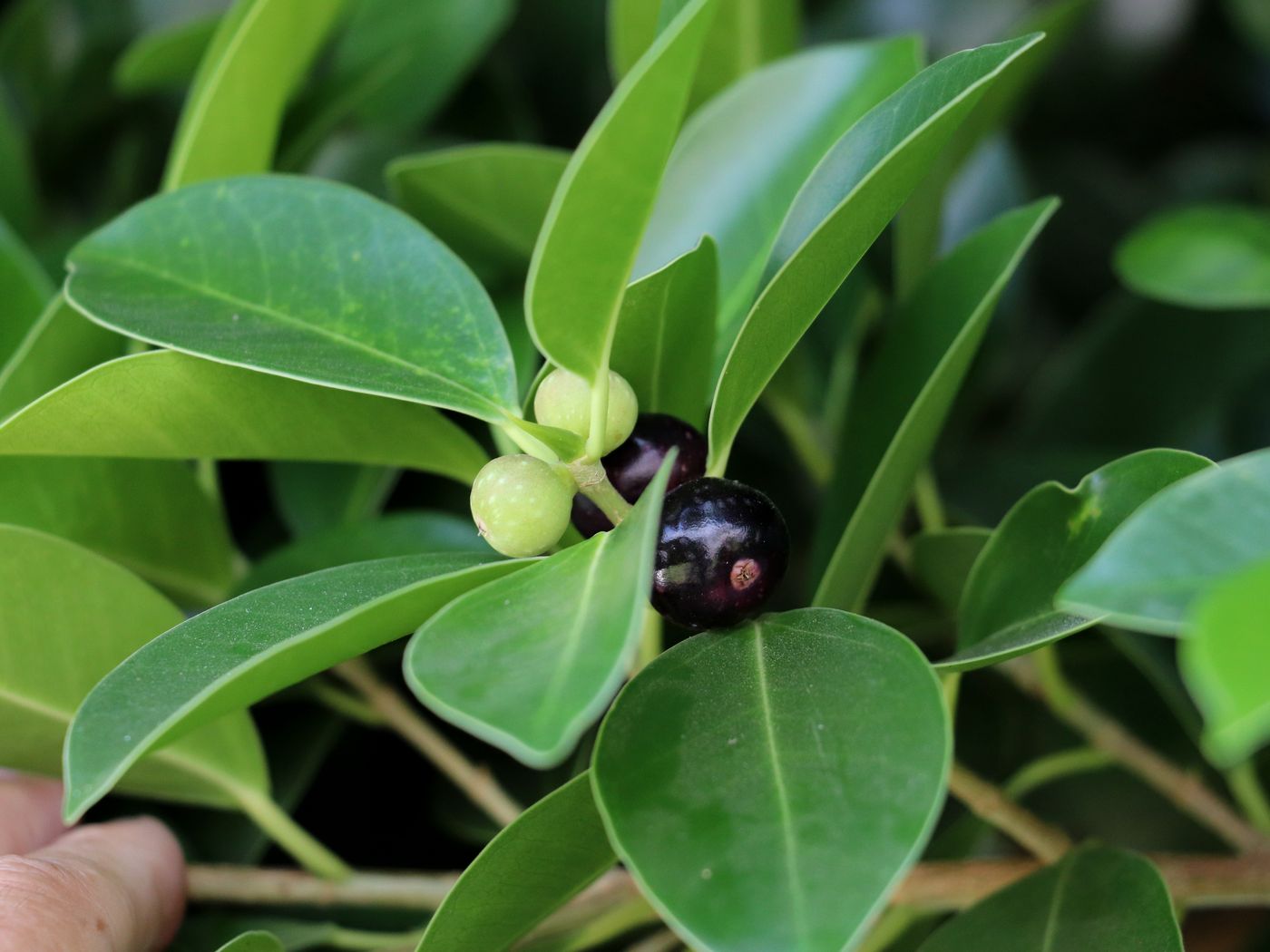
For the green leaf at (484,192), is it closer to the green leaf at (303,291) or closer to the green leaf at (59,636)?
the green leaf at (303,291)

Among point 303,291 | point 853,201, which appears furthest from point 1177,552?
point 303,291

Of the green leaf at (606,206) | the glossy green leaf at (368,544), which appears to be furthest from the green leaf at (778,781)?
the glossy green leaf at (368,544)

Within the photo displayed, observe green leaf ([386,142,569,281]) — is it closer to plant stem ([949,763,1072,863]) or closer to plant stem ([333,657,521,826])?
plant stem ([333,657,521,826])

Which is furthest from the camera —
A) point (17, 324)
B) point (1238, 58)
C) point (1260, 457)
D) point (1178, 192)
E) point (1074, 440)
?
point (1238, 58)

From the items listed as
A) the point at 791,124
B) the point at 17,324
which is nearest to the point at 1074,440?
the point at 791,124

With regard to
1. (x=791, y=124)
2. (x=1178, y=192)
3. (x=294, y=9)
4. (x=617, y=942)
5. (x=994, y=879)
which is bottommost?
(x=617, y=942)

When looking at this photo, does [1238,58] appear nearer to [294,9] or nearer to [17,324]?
[294,9]
